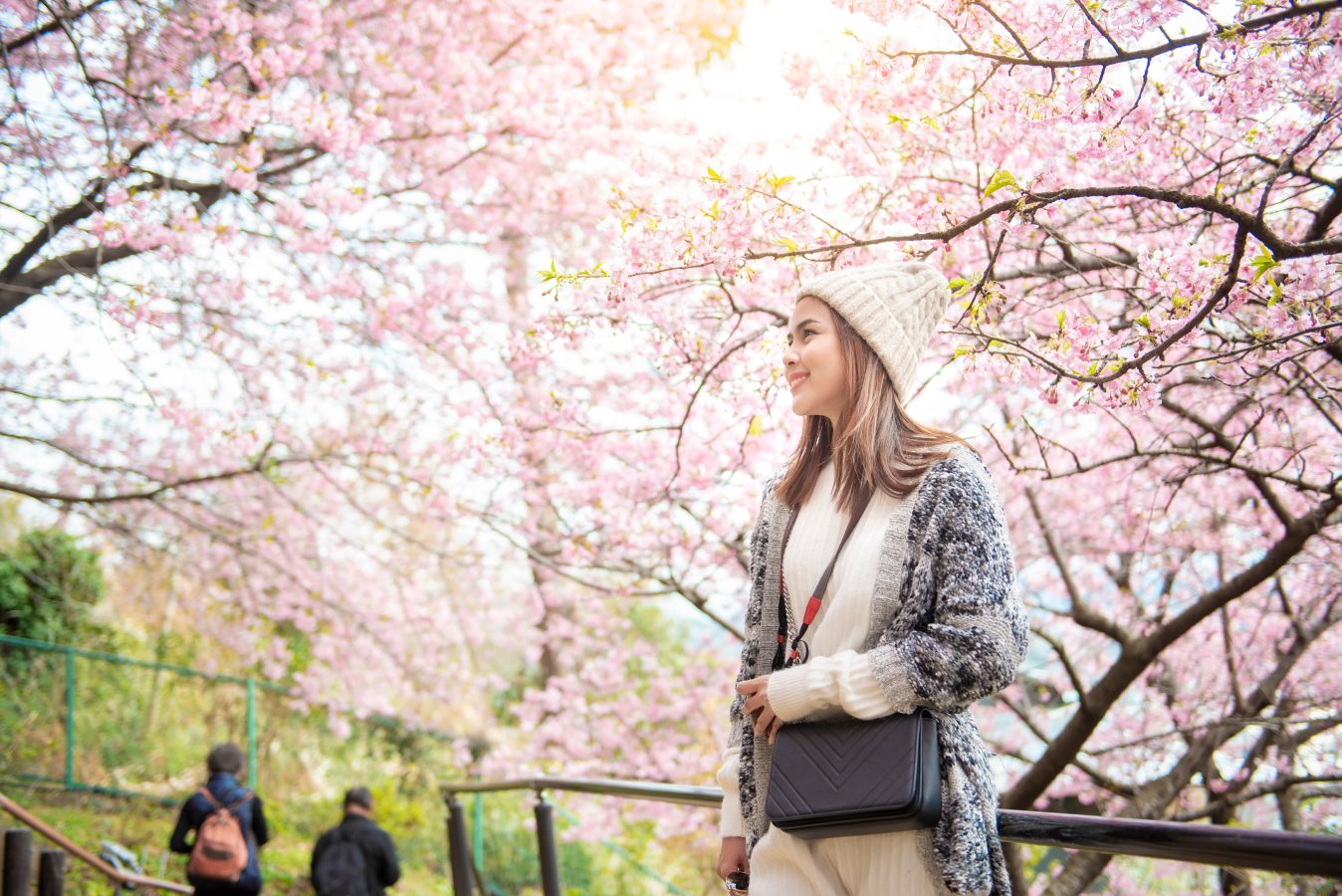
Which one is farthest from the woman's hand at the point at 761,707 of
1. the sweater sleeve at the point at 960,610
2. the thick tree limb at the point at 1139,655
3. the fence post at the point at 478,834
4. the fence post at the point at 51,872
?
the fence post at the point at 478,834

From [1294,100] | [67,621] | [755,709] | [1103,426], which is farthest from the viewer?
[67,621]

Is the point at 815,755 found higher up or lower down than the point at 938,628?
lower down

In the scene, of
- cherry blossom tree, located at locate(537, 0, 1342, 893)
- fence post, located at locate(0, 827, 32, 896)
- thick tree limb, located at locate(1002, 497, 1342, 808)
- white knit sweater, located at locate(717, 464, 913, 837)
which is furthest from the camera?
fence post, located at locate(0, 827, 32, 896)

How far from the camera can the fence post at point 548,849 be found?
3711mm

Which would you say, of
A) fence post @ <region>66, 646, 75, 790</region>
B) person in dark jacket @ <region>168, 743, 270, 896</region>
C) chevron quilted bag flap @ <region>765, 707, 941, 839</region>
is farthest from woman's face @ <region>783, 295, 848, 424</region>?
fence post @ <region>66, 646, 75, 790</region>

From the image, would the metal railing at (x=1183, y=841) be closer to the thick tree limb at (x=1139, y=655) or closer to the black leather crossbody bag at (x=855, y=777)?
the black leather crossbody bag at (x=855, y=777)

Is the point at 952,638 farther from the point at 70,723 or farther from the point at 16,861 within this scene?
the point at 70,723

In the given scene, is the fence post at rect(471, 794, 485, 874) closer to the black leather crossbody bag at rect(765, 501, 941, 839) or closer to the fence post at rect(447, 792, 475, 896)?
the fence post at rect(447, 792, 475, 896)

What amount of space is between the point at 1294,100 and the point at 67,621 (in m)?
10.2

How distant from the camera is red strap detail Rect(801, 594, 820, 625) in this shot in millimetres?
1708

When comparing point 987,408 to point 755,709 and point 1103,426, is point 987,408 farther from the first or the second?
point 755,709

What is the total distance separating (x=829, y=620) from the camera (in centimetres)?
170

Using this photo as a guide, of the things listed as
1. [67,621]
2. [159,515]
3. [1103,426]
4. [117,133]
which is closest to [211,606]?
[67,621]

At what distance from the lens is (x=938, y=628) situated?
152 cm
